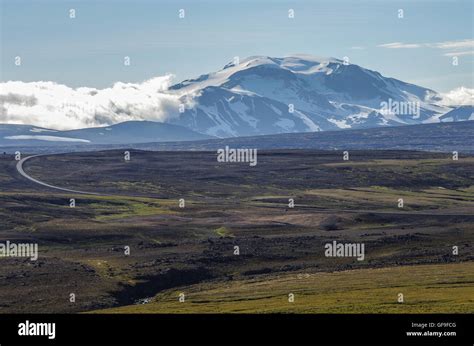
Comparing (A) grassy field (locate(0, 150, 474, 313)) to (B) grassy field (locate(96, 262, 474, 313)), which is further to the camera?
(A) grassy field (locate(0, 150, 474, 313))

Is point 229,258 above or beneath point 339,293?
beneath

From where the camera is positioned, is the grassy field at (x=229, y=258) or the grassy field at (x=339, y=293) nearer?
the grassy field at (x=339, y=293)

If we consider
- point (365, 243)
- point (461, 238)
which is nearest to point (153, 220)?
point (365, 243)

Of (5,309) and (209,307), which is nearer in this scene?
(209,307)

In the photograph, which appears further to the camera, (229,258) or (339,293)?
(229,258)

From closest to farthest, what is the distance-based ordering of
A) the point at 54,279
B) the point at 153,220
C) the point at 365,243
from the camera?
the point at 54,279 → the point at 365,243 → the point at 153,220
